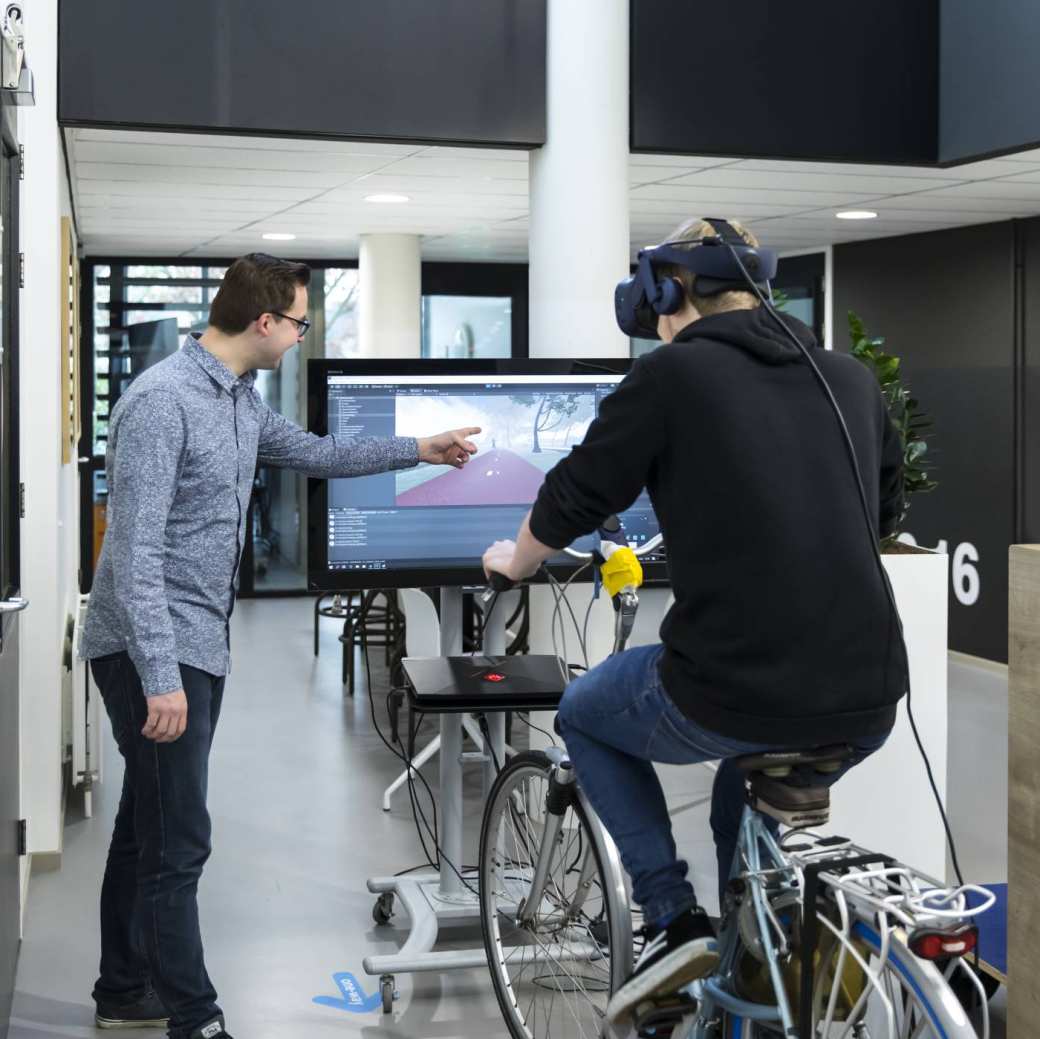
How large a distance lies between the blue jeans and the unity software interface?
4.05 ft

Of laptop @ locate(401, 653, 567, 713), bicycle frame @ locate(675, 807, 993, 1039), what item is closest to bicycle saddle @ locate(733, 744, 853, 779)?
bicycle frame @ locate(675, 807, 993, 1039)

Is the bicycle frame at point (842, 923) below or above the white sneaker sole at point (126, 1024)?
above

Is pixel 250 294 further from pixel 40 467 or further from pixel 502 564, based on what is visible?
pixel 40 467

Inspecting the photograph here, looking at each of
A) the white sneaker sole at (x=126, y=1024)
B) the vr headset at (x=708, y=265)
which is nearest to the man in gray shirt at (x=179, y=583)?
the white sneaker sole at (x=126, y=1024)

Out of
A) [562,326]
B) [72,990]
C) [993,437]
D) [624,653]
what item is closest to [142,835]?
[72,990]

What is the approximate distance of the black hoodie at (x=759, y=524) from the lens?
205 cm

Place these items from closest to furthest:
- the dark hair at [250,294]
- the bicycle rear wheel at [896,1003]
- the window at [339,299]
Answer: the bicycle rear wheel at [896,1003] < the dark hair at [250,294] < the window at [339,299]

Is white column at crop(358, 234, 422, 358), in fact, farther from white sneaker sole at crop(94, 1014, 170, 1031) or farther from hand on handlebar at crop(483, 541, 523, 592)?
hand on handlebar at crop(483, 541, 523, 592)

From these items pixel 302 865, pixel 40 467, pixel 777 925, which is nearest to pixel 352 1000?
pixel 302 865

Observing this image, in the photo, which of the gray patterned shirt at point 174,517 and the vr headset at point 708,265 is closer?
the vr headset at point 708,265

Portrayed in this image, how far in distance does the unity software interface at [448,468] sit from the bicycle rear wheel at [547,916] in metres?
0.77

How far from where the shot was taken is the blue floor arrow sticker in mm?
3363

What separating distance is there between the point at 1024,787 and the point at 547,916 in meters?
1.00

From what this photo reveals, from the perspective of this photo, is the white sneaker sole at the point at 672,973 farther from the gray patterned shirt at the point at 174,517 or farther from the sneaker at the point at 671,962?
the gray patterned shirt at the point at 174,517
